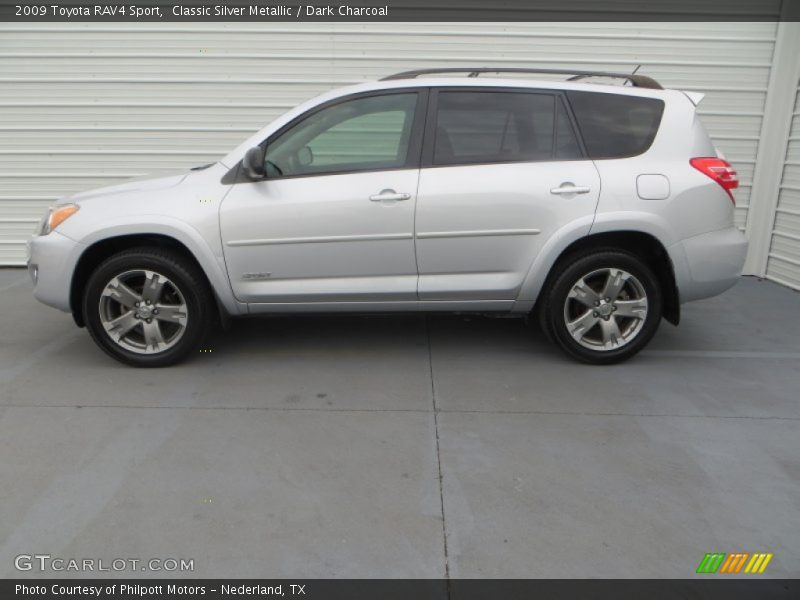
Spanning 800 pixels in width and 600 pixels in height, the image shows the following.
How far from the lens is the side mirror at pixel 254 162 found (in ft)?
13.0

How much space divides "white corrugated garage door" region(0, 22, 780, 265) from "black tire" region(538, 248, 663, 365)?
3.12m

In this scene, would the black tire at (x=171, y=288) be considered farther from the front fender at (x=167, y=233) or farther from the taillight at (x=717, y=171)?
the taillight at (x=717, y=171)

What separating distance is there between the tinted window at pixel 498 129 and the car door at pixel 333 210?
0.18 metres

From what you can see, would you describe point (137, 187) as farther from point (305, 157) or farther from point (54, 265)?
point (305, 157)

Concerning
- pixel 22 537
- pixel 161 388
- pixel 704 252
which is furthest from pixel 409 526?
pixel 704 252

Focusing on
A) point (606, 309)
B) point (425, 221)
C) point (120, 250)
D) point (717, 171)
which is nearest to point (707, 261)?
point (717, 171)

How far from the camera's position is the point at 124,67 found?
6.55m

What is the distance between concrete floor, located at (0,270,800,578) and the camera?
8.41 feet

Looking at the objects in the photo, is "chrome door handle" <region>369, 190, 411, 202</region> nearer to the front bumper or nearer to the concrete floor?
the concrete floor

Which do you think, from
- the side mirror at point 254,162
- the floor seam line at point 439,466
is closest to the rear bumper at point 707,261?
the floor seam line at point 439,466

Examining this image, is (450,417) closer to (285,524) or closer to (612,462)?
(612,462)
